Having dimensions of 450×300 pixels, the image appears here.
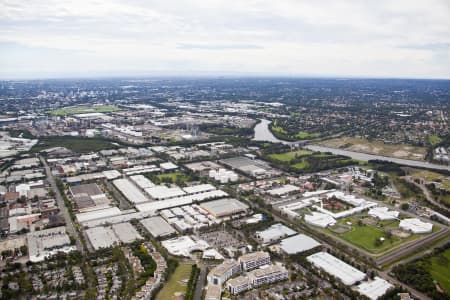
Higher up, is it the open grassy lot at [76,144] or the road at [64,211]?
the open grassy lot at [76,144]

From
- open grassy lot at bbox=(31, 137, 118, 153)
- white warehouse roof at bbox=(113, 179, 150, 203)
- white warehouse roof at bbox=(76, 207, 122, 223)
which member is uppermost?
open grassy lot at bbox=(31, 137, 118, 153)

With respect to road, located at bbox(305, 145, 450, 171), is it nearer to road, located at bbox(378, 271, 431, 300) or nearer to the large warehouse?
the large warehouse

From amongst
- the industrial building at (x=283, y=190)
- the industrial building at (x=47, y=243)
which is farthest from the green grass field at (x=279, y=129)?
the industrial building at (x=47, y=243)

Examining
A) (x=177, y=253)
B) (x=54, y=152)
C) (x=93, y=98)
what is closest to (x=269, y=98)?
(x=93, y=98)

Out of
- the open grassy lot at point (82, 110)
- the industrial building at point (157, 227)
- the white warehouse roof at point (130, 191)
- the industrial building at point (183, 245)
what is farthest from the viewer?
the open grassy lot at point (82, 110)

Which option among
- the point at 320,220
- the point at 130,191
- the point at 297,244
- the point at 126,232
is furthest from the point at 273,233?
the point at 130,191

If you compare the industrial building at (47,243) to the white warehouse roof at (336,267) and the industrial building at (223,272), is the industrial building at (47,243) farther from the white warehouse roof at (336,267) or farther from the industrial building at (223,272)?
the white warehouse roof at (336,267)

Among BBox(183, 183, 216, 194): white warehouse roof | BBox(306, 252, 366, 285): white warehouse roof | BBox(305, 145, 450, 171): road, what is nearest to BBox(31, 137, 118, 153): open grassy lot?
BBox(183, 183, 216, 194): white warehouse roof
